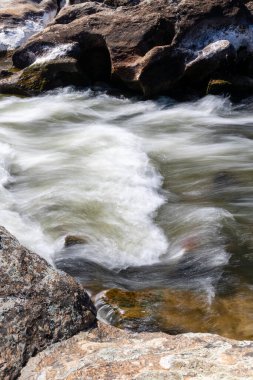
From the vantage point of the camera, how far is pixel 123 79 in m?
12.9

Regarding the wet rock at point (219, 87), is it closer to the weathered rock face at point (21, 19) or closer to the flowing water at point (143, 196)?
the flowing water at point (143, 196)

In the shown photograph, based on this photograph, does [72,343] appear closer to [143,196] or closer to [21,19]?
[143,196]

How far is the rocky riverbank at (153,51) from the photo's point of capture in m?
12.5

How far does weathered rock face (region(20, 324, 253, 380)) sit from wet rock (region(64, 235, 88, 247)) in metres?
2.62

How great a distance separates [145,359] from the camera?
101 inches

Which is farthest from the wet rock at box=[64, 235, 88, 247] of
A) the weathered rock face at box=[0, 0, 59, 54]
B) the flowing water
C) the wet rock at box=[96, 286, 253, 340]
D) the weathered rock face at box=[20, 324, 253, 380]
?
the weathered rock face at box=[0, 0, 59, 54]

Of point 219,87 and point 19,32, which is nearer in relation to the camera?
point 219,87

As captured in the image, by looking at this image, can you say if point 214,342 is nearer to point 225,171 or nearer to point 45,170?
point 225,171

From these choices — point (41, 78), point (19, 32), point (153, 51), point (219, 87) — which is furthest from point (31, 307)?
point (19, 32)

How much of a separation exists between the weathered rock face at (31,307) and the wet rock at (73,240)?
7.67 ft

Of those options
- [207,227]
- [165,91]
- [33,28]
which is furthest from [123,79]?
[33,28]

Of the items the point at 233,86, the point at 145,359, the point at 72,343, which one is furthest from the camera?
the point at 233,86

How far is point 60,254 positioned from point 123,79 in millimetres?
8405

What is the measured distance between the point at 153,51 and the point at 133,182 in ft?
18.8
